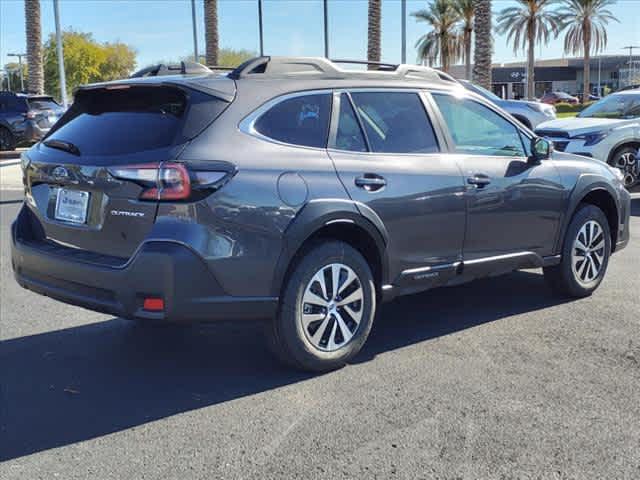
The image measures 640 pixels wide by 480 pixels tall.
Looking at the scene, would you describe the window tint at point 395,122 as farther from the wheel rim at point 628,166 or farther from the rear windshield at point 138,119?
the wheel rim at point 628,166

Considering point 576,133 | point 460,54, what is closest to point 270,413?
point 576,133

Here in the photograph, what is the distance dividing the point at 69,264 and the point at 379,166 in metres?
1.95

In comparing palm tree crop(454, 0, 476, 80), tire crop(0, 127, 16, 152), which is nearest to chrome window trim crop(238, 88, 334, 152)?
tire crop(0, 127, 16, 152)

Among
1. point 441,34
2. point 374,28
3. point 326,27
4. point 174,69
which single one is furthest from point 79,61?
point 174,69

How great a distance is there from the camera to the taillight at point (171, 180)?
407 centimetres

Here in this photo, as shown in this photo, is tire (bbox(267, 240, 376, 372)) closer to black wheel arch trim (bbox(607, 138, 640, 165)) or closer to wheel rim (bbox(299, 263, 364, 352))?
wheel rim (bbox(299, 263, 364, 352))

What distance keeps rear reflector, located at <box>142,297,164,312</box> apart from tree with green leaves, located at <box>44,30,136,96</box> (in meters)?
68.7

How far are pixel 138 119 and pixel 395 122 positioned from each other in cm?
171

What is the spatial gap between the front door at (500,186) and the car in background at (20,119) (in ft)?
60.8

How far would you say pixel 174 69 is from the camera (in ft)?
17.4

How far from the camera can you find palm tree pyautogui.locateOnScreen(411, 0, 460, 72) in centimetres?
5291

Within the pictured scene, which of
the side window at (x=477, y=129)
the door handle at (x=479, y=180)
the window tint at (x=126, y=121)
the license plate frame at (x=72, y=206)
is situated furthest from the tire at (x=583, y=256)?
the license plate frame at (x=72, y=206)

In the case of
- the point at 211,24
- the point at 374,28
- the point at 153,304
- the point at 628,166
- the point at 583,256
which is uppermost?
the point at 211,24

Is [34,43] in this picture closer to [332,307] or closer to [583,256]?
[583,256]
